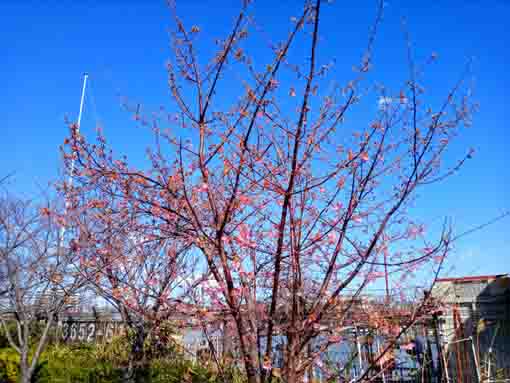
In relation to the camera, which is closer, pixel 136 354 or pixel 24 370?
pixel 136 354

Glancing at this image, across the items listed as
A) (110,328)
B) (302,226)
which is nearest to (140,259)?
(302,226)

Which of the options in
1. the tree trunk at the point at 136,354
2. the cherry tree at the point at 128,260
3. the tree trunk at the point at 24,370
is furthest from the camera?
the tree trunk at the point at 24,370

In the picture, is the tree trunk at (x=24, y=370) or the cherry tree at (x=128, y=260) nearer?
the cherry tree at (x=128, y=260)

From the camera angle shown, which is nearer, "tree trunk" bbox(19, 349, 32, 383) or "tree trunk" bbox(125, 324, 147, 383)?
"tree trunk" bbox(125, 324, 147, 383)

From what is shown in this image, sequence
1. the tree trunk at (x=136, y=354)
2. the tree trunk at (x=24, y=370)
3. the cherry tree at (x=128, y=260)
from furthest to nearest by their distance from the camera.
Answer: the tree trunk at (x=24, y=370) → the tree trunk at (x=136, y=354) → the cherry tree at (x=128, y=260)

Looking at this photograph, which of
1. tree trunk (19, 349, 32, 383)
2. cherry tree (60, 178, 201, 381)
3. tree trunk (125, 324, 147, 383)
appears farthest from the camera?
tree trunk (19, 349, 32, 383)

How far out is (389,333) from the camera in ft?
9.36

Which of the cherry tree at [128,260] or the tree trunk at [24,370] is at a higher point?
the cherry tree at [128,260]

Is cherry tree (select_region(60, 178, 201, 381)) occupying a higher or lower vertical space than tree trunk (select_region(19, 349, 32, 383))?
higher

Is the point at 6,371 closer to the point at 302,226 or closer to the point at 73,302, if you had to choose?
the point at 73,302

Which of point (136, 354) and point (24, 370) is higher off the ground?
point (136, 354)

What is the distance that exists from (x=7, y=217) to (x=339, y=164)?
25.8 ft

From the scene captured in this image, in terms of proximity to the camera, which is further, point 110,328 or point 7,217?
point 110,328

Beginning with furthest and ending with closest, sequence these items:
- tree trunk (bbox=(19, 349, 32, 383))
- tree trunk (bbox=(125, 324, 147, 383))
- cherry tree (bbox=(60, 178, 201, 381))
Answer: tree trunk (bbox=(19, 349, 32, 383)) → tree trunk (bbox=(125, 324, 147, 383)) → cherry tree (bbox=(60, 178, 201, 381))
